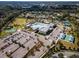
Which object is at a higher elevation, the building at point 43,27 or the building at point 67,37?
the building at point 43,27

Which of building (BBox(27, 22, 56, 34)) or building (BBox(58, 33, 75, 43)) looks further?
building (BBox(27, 22, 56, 34))

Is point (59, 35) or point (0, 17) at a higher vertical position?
point (0, 17)

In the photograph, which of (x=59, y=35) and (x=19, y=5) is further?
(x=19, y=5)

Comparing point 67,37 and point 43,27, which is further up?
point 43,27

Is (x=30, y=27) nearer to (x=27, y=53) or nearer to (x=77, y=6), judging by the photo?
(x=27, y=53)

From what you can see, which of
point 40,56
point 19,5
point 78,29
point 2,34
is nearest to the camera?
point 40,56

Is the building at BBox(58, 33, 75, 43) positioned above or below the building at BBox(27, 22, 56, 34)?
below

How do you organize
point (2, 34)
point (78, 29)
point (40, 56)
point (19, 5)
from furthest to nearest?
point (19, 5) < point (78, 29) < point (2, 34) < point (40, 56)

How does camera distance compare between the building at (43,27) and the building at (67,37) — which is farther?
the building at (43,27)

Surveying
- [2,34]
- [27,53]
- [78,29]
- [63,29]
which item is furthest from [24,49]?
[78,29]

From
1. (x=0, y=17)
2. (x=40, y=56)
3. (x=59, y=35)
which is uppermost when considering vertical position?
(x=0, y=17)

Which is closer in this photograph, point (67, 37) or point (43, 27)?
point (67, 37)
